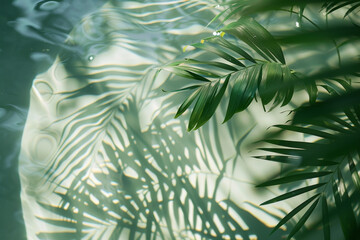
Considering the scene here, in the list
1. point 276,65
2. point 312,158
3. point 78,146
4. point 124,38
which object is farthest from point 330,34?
point 124,38

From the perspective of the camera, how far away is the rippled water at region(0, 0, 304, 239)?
4.12 ft

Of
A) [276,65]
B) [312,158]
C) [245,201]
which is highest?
[276,65]

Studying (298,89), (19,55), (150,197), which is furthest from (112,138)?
(298,89)

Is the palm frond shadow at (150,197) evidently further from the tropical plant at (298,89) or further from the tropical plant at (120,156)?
the tropical plant at (298,89)

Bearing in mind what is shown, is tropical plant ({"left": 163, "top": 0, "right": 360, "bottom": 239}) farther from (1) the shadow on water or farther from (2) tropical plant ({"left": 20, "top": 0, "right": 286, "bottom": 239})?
(1) the shadow on water

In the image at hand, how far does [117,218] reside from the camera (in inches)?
49.0

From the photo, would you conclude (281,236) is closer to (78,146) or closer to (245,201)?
(245,201)

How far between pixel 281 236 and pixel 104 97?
88cm

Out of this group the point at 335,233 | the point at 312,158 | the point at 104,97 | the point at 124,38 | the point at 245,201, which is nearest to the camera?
the point at 312,158

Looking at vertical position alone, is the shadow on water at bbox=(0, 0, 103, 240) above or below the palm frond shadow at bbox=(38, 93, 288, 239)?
above

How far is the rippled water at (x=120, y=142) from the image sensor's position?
4.12 feet

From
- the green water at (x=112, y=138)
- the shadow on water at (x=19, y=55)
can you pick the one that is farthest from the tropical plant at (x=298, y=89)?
the shadow on water at (x=19, y=55)

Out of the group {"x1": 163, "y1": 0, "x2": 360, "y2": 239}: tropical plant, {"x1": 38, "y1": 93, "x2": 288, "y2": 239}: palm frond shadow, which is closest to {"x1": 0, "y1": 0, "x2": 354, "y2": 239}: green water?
{"x1": 38, "y1": 93, "x2": 288, "y2": 239}: palm frond shadow

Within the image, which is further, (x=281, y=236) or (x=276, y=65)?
(x=281, y=236)
